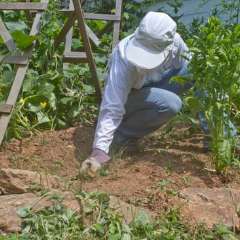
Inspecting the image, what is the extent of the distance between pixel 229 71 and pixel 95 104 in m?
1.69

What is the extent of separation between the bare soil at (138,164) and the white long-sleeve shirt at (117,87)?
198 millimetres

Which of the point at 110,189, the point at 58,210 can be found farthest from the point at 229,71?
the point at 58,210

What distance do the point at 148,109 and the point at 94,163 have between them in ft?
2.54

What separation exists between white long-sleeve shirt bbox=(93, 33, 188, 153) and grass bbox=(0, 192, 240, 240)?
0.71 metres

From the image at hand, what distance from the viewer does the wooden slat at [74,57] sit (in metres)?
4.98

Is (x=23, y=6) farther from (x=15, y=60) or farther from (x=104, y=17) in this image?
(x=104, y=17)

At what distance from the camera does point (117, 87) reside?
402cm

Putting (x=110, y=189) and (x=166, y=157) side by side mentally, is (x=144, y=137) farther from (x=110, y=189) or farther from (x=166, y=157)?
(x=110, y=189)

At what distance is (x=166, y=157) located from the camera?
4008mm

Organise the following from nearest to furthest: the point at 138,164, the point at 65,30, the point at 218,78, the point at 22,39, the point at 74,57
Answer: the point at 218,78, the point at 138,164, the point at 22,39, the point at 65,30, the point at 74,57

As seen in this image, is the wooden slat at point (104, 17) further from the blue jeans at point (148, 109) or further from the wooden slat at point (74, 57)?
the blue jeans at point (148, 109)

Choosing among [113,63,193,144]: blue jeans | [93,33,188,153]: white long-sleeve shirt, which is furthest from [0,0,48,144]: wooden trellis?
[113,63,193,144]: blue jeans

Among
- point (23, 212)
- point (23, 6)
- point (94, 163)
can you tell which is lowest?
point (94, 163)

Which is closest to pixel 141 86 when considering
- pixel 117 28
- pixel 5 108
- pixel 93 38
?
pixel 5 108
